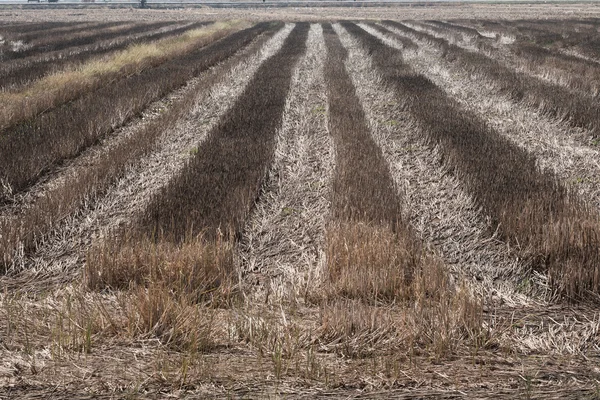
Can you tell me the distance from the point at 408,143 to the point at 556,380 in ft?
19.5

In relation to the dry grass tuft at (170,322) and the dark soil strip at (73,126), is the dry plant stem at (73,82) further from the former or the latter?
the dry grass tuft at (170,322)

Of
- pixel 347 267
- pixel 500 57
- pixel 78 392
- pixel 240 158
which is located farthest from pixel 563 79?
pixel 78 392

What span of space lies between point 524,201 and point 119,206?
4188mm

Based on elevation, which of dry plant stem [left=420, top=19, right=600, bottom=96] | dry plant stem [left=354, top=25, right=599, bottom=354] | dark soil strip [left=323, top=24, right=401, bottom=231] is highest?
dry plant stem [left=420, top=19, right=600, bottom=96]

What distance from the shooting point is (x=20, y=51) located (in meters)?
20.3

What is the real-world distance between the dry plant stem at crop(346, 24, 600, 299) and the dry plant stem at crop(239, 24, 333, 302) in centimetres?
168

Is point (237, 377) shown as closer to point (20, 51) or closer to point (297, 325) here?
point (297, 325)

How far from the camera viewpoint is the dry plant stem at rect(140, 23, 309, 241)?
16.9 feet

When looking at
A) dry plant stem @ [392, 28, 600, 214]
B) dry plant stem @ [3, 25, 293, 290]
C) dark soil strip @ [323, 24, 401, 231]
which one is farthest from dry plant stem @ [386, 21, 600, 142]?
dry plant stem @ [3, 25, 293, 290]

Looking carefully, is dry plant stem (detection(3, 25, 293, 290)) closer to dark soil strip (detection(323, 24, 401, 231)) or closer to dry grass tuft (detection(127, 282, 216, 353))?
dry grass tuft (detection(127, 282, 216, 353))

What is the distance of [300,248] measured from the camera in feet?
16.5

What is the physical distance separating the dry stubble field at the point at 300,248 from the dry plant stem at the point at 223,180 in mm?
37

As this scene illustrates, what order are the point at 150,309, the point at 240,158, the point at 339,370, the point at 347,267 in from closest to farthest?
the point at 339,370 < the point at 150,309 < the point at 347,267 < the point at 240,158

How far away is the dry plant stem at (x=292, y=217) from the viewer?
438cm
